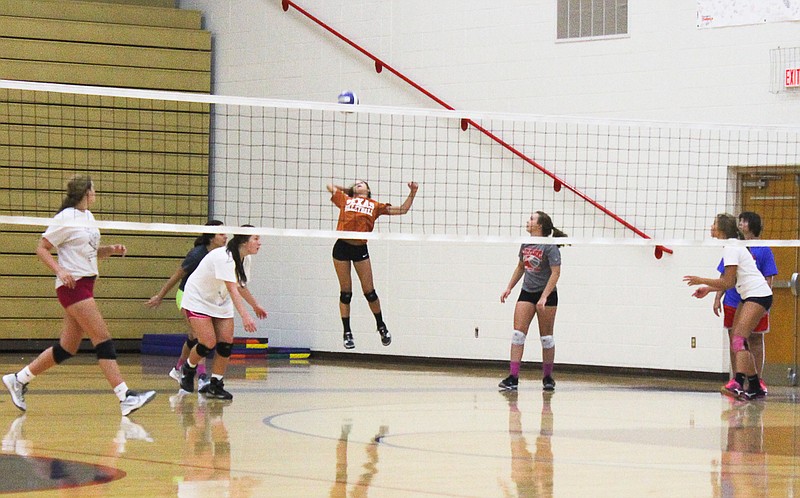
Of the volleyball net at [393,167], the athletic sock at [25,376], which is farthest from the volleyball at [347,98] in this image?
the athletic sock at [25,376]

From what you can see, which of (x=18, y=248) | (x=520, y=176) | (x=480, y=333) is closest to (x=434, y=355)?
(x=480, y=333)

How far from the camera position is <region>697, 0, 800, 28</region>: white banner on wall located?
41.9ft

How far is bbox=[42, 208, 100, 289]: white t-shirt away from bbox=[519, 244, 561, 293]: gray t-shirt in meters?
4.74

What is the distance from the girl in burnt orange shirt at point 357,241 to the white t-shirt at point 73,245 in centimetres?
395

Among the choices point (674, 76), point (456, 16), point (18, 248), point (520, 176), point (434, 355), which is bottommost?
point (434, 355)

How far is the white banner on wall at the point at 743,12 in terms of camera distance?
502 inches

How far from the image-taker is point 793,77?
12.7m

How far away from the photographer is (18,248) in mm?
15867

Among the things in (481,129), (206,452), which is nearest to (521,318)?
(481,129)

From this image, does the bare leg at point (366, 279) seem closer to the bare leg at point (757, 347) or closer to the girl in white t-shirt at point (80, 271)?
the bare leg at point (757, 347)

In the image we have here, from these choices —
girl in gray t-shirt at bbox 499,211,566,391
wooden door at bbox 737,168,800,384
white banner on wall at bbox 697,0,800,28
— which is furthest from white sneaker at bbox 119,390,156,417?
white banner on wall at bbox 697,0,800,28

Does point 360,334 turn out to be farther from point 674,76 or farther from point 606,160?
point 674,76

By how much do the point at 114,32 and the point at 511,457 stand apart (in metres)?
11.4

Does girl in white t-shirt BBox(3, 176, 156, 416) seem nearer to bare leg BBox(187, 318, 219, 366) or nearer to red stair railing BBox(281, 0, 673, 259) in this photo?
bare leg BBox(187, 318, 219, 366)
